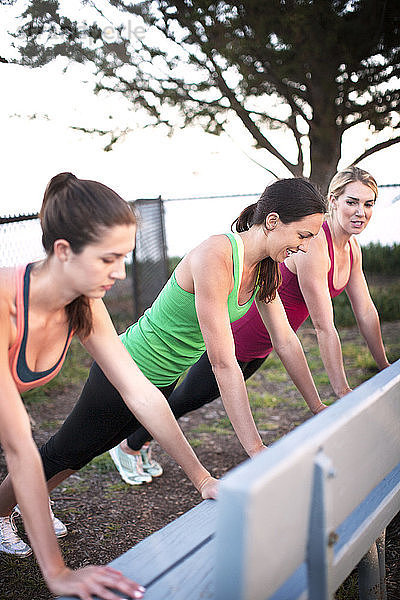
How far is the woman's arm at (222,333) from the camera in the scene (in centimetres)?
203

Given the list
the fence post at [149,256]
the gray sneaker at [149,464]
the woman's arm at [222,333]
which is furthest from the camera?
the fence post at [149,256]

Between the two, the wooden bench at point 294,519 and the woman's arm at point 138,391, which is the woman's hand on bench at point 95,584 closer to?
the wooden bench at point 294,519

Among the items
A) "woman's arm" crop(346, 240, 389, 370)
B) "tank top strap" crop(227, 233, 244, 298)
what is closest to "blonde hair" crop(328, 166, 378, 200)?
"woman's arm" crop(346, 240, 389, 370)

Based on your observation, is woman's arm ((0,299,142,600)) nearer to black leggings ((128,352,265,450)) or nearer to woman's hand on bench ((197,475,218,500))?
woman's hand on bench ((197,475,218,500))

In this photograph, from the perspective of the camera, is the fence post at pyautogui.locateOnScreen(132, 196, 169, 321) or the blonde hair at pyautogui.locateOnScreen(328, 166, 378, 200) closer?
the blonde hair at pyautogui.locateOnScreen(328, 166, 378, 200)

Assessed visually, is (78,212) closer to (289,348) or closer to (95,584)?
(95,584)

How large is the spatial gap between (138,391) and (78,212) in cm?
56

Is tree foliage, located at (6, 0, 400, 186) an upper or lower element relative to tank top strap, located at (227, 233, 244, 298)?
upper

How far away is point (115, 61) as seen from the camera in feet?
26.6

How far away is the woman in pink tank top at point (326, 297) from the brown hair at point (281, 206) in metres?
0.13

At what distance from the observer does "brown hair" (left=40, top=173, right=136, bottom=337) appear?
1.50 metres

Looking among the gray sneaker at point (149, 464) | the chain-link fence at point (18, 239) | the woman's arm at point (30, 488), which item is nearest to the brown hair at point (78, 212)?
the woman's arm at point (30, 488)

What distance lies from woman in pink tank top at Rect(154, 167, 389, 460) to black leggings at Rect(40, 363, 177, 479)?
27.2 inches

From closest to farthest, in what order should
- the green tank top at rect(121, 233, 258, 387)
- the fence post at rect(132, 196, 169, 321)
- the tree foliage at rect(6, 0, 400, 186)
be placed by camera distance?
the green tank top at rect(121, 233, 258, 387) → the fence post at rect(132, 196, 169, 321) → the tree foliage at rect(6, 0, 400, 186)
